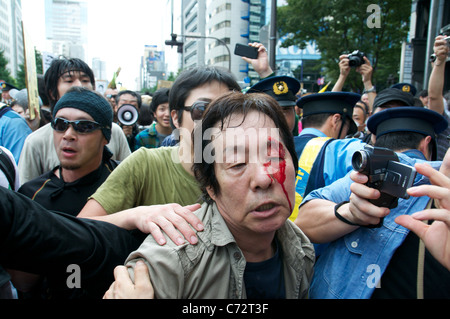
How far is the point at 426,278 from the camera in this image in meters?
1.45

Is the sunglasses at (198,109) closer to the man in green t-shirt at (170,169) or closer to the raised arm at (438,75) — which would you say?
the man in green t-shirt at (170,169)

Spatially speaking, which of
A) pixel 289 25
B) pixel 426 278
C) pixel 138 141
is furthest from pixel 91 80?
pixel 289 25

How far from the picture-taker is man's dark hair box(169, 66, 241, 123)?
2.25 m

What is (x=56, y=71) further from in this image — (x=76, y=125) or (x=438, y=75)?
(x=438, y=75)

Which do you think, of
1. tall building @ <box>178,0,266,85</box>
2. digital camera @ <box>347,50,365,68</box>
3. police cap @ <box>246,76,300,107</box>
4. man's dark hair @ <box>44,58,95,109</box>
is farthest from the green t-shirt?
tall building @ <box>178,0,266,85</box>

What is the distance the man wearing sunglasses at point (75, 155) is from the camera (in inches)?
89.0

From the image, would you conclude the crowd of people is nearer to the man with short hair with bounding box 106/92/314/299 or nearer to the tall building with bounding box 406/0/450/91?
the man with short hair with bounding box 106/92/314/299

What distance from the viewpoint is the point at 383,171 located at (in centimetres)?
135

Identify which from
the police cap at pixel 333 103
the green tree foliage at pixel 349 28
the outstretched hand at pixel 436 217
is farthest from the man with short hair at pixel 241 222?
the green tree foliage at pixel 349 28

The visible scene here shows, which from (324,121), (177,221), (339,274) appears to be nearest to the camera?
(177,221)

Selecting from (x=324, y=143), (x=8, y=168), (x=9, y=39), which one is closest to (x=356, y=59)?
(x=324, y=143)

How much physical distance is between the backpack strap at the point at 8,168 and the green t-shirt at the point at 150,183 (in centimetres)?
43
